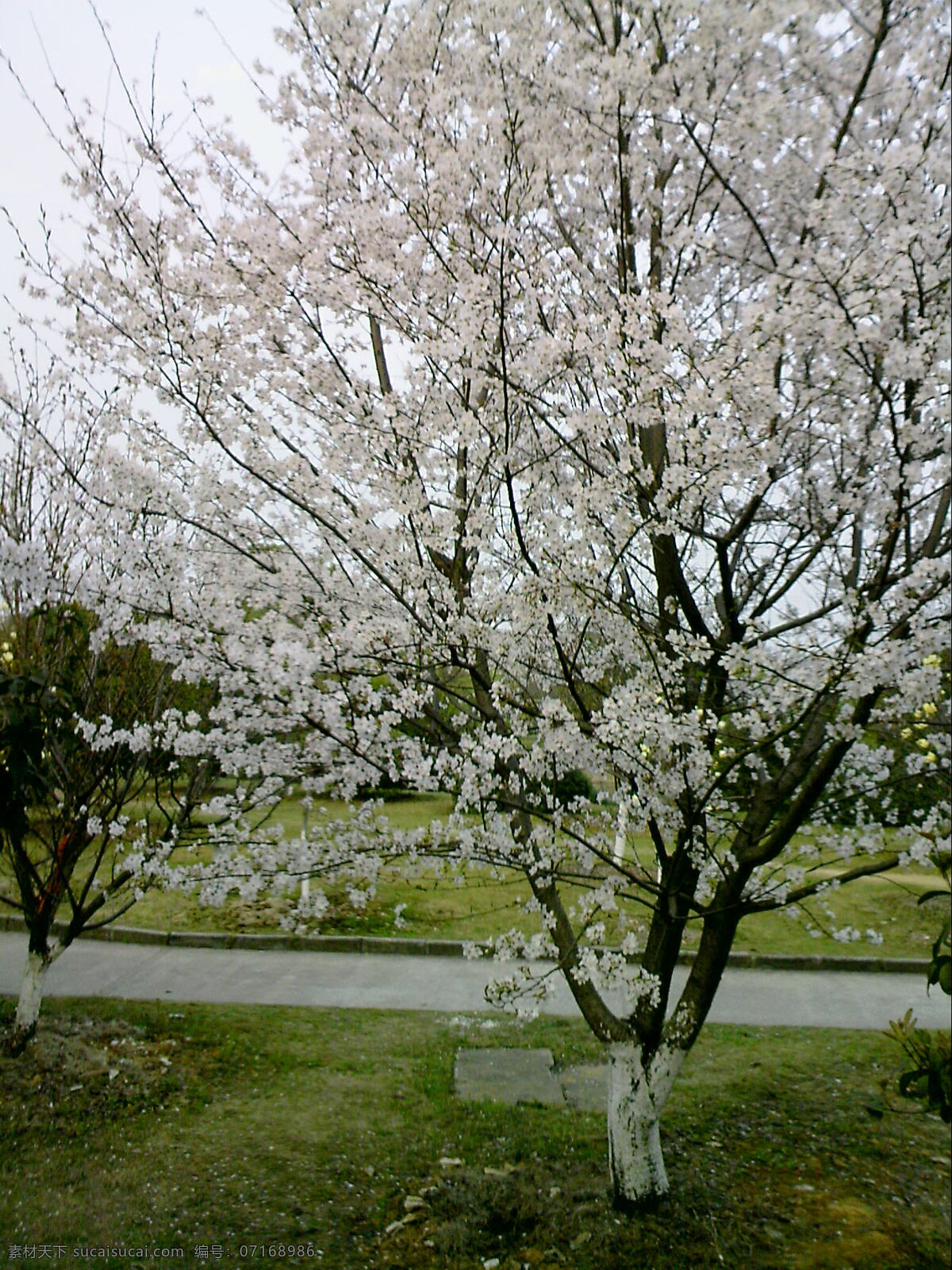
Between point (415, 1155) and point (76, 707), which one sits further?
point (76, 707)

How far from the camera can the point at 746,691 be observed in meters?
3.87

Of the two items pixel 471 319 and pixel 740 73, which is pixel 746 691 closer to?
pixel 471 319

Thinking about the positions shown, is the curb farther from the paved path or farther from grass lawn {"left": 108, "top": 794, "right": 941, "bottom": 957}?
grass lawn {"left": 108, "top": 794, "right": 941, "bottom": 957}

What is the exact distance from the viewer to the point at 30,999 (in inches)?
214

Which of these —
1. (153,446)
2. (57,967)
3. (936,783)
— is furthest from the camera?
(57,967)

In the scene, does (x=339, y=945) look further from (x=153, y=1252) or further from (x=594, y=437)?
(x=594, y=437)

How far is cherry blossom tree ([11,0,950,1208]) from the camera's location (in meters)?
3.36

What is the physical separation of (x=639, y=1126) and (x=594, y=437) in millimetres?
2971

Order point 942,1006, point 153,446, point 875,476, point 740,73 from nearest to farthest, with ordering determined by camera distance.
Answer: point 875,476
point 740,73
point 153,446
point 942,1006

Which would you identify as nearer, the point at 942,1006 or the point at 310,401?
the point at 310,401

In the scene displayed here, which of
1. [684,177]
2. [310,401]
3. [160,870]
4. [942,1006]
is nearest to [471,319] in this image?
[310,401]

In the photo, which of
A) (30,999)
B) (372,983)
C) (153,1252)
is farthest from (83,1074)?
(372,983)

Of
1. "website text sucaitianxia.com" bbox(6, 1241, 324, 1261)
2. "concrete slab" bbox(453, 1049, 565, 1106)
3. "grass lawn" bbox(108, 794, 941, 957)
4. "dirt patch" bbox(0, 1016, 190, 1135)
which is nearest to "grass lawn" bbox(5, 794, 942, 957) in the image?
"grass lawn" bbox(108, 794, 941, 957)

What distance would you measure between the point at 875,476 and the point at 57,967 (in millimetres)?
7337
